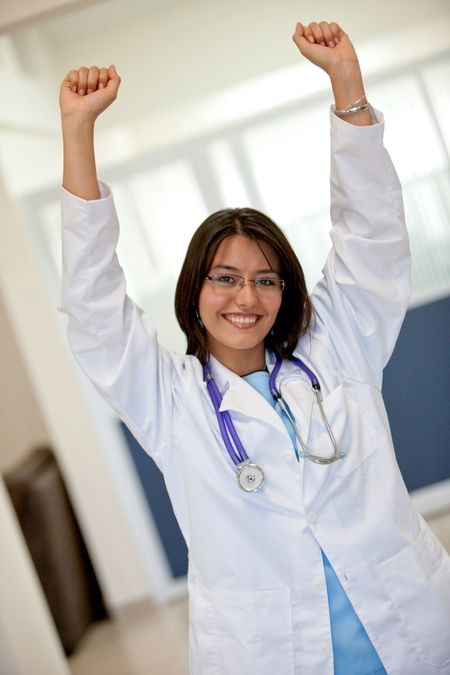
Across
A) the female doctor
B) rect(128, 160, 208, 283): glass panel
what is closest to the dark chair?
rect(128, 160, 208, 283): glass panel

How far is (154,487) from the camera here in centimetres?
380

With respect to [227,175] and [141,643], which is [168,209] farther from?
[141,643]

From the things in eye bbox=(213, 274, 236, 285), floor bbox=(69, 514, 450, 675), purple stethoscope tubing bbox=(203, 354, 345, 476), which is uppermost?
eye bbox=(213, 274, 236, 285)

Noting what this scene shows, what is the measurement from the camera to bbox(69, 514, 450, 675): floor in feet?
10.3

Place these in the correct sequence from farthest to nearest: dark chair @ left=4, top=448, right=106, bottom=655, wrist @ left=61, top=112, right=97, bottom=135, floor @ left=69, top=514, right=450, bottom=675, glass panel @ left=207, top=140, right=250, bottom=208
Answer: glass panel @ left=207, top=140, right=250, bottom=208 < dark chair @ left=4, top=448, right=106, bottom=655 < floor @ left=69, top=514, right=450, bottom=675 < wrist @ left=61, top=112, right=97, bottom=135

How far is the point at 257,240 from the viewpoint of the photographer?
162 cm

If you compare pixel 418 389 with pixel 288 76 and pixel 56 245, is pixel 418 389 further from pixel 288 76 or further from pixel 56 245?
pixel 56 245

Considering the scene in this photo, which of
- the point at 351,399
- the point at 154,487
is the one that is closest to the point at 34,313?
the point at 154,487

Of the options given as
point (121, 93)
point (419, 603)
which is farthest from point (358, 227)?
point (121, 93)

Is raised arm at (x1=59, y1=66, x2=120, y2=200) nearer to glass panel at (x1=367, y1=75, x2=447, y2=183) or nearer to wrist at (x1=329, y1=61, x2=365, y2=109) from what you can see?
wrist at (x1=329, y1=61, x2=365, y2=109)

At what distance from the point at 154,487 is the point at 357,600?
2429 mm

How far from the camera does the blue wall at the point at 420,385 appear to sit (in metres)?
3.72

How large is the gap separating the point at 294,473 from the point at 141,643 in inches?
86.8

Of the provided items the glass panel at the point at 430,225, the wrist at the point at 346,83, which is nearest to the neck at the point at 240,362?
the wrist at the point at 346,83
